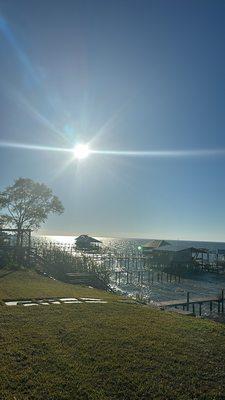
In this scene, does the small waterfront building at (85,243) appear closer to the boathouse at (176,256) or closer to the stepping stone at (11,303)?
the boathouse at (176,256)

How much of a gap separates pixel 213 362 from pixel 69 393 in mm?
3080

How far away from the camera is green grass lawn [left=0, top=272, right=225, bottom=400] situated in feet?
18.6

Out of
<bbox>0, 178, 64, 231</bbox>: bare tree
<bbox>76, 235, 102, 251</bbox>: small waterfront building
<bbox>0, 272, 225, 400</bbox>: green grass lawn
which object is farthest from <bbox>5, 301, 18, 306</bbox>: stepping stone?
<bbox>76, 235, 102, 251</bbox>: small waterfront building

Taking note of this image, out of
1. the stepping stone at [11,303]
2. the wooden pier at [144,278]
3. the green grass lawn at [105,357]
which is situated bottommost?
the wooden pier at [144,278]

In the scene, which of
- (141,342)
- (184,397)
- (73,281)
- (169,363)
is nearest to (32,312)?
(141,342)

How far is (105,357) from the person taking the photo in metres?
6.99

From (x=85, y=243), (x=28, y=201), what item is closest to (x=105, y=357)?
(x=28, y=201)

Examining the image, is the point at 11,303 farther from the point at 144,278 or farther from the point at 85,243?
the point at 85,243

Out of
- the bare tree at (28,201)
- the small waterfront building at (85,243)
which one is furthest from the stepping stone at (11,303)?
the small waterfront building at (85,243)

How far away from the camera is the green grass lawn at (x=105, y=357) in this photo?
5.66m

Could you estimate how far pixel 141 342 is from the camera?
8.07 meters

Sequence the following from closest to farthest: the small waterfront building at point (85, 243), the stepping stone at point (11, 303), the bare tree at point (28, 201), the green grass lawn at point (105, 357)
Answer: the green grass lawn at point (105, 357) < the stepping stone at point (11, 303) < the bare tree at point (28, 201) < the small waterfront building at point (85, 243)

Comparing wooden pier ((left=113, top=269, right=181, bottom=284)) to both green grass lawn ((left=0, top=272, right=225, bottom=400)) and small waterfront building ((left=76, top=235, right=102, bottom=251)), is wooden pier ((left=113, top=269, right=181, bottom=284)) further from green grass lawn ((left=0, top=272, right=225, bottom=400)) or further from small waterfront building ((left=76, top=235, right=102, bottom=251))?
green grass lawn ((left=0, top=272, right=225, bottom=400))

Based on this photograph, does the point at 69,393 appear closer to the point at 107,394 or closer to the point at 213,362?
the point at 107,394
